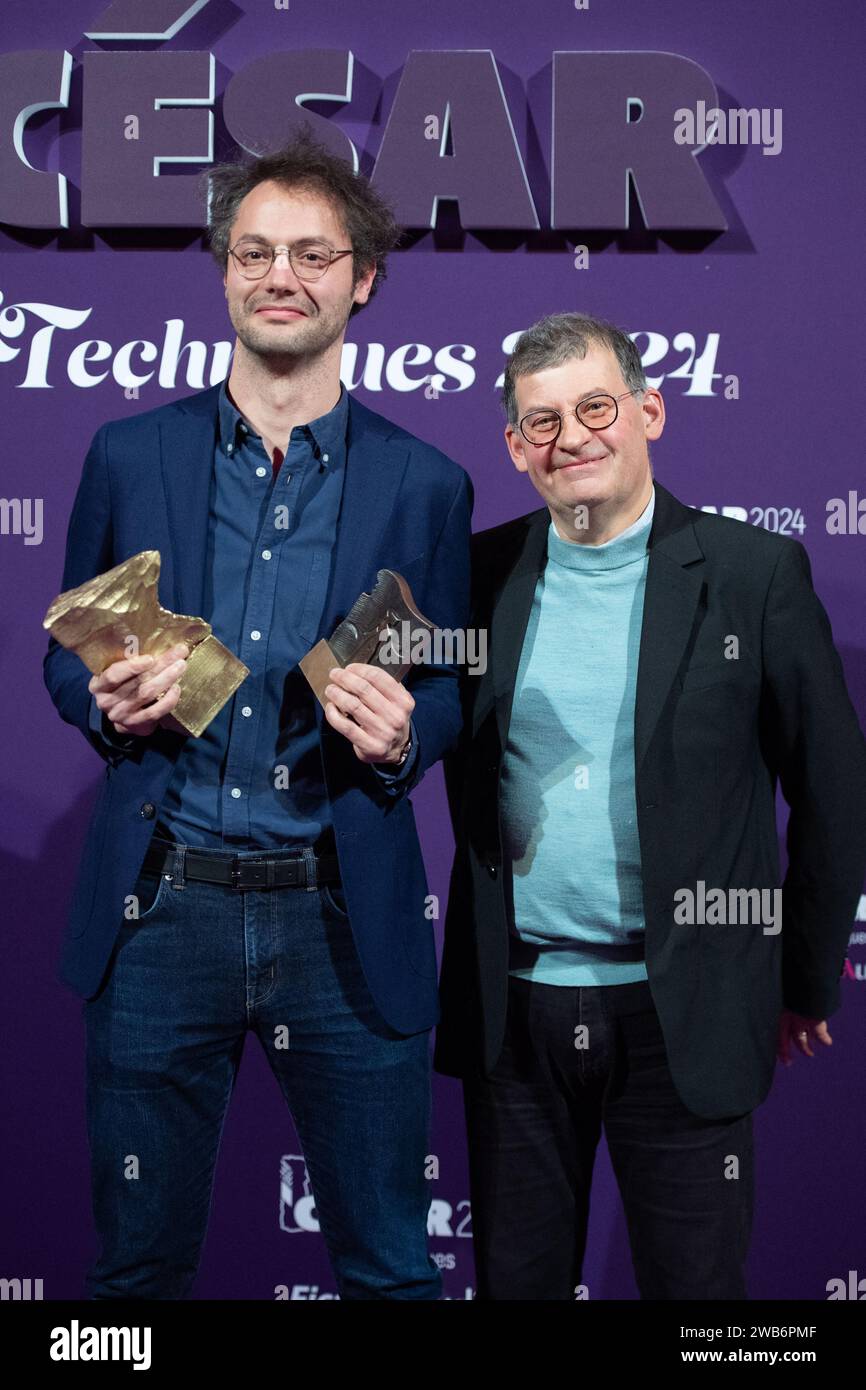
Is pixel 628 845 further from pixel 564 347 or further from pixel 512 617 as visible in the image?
pixel 564 347

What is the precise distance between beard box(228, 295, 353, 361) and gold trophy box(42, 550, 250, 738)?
413 millimetres

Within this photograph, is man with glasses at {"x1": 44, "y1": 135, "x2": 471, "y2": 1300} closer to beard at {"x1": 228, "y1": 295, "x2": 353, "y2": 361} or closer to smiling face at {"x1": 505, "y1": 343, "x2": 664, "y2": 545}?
beard at {"x1": 228, "y1": 295, "x2": 353, "y2": 361}

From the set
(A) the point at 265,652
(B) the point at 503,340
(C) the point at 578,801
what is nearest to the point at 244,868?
(A) the point at 265,652

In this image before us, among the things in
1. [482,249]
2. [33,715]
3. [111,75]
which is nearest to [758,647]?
[482,249]

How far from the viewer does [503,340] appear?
3164 mm

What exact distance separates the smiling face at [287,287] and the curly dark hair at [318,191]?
0.08 feet

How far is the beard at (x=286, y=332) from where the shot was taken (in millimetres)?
2281

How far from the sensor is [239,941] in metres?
2.19

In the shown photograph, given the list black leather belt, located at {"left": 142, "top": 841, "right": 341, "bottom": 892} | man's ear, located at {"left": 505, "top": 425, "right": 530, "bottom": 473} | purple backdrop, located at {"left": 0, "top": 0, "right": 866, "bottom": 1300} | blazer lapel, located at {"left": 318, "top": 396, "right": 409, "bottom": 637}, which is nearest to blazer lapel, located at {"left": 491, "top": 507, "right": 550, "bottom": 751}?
man's ear, located at {"left": 505, "top": 425, "right": 530, "bottom": 473}

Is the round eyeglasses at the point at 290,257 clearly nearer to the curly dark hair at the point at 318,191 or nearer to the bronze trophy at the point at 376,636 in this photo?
the curly dark hair at the point at 318,191

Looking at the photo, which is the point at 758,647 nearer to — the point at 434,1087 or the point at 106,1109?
the point at 106,1109

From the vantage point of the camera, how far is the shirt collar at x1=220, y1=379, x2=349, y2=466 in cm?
231

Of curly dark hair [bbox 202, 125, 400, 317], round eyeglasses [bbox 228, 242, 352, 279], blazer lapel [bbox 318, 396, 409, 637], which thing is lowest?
blazer lapel [bbox 318, 396, 409, 637]

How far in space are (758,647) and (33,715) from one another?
172 centimetres
